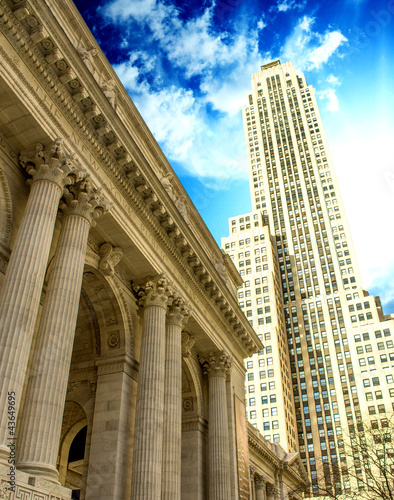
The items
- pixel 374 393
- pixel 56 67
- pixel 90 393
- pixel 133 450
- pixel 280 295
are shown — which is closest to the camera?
pixel 56 67

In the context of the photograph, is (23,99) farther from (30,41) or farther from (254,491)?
(254,491)

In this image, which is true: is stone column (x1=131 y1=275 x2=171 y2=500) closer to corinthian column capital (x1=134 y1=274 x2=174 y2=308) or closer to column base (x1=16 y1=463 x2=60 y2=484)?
corinthian column capital (x1=134 y1=274 x2=174 y2=308)

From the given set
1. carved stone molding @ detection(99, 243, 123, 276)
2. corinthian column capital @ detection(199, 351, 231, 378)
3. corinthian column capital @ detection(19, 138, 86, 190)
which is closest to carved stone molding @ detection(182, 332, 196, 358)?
corinthian column capital @ detection(199, 351, 231, 378)

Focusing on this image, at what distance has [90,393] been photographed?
926 inches

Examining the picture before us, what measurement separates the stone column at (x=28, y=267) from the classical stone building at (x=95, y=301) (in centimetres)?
4

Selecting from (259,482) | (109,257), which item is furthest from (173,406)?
(259,482)

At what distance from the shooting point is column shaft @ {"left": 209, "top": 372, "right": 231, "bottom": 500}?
2870cm

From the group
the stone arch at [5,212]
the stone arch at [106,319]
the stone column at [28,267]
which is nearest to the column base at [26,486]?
the stone column at [28,267]

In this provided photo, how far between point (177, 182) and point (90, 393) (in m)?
14.3

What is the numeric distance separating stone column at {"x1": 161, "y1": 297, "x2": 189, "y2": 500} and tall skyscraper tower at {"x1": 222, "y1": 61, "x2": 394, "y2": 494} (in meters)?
75.3

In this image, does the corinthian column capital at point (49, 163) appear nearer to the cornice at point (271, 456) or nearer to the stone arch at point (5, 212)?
the stone arch at point (5, 212)

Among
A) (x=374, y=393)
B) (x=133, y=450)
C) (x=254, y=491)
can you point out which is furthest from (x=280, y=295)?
(x=133, y=450)

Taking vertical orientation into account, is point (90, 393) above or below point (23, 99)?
below

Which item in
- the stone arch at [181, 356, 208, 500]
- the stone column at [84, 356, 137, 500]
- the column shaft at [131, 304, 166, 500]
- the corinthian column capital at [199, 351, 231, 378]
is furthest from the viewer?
the corinthian column capital at [199, 351, 231, 378]
